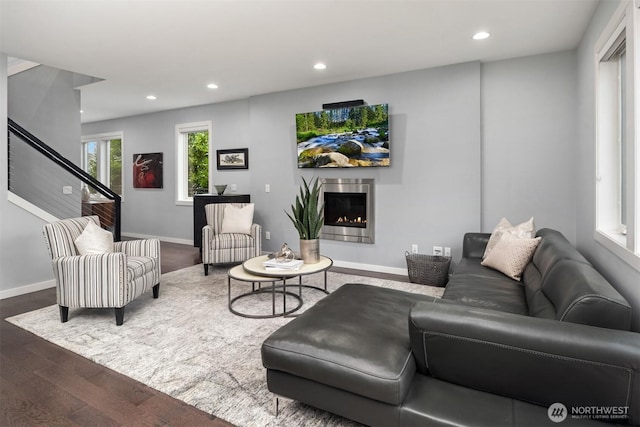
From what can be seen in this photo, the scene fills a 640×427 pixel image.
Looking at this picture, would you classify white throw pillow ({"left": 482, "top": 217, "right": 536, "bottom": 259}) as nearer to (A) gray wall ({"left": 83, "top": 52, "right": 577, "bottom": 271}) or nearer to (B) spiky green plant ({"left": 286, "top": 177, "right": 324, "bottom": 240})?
(A) gray wall ({"left": 83, "top": 52, "right": 577, "bottom": 271})

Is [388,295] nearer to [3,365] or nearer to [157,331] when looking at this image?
[157,331]

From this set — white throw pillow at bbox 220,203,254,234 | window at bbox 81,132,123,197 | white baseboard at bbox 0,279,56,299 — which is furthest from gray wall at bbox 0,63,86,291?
window at bbox 81,132,123,197

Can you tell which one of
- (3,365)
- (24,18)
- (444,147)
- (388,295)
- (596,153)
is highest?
(24,18)

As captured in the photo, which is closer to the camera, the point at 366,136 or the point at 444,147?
the point at 444,147

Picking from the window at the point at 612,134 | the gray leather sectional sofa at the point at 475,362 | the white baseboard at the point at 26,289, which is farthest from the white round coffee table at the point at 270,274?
the white baseboard at the point at 26,289

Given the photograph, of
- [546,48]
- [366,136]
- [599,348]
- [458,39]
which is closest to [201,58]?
[366,136]

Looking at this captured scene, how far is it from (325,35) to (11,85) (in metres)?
4.64

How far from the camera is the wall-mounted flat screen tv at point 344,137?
171 inches

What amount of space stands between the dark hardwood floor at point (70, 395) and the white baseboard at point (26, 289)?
1.22m

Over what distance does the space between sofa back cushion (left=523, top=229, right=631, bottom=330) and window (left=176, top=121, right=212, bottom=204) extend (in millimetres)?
5575

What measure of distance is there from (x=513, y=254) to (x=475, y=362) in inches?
69.9

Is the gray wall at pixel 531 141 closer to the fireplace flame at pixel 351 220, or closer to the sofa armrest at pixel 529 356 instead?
the fireplace flame at pixel 351 220

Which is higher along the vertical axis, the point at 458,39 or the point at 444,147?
the point at 458,39

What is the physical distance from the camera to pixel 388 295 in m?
2.18
